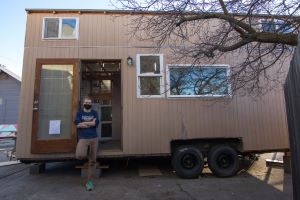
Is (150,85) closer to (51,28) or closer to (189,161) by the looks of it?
(189,161)

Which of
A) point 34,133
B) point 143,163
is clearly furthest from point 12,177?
point 143,163

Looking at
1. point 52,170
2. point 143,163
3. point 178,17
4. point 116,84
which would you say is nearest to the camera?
point 178,17

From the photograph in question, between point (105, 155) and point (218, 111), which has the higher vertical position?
point (218, 111)

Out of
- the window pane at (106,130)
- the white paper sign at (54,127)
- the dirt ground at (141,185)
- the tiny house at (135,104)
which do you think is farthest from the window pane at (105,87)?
the white paper sign at (54,127)

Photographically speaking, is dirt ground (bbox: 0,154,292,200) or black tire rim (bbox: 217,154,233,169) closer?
dirt ground (bbox: 0,154,292,200)

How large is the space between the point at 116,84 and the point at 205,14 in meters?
6.82

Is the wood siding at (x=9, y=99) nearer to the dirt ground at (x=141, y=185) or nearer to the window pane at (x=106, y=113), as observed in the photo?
the window pane at (x=106, y=113)

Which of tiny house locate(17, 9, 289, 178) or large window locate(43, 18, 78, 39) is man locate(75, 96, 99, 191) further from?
large window locate(43, 18, 78, 39)

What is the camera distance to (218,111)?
287 inches

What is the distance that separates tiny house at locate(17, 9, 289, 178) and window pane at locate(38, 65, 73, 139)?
23 millimetres

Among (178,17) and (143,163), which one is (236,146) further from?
(178,17)

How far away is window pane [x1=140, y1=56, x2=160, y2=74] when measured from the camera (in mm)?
7262

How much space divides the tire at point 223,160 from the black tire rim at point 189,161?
1.27 feet

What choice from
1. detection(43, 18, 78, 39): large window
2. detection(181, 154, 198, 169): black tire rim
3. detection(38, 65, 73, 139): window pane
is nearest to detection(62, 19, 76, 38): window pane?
detection(43, 18, 78, 39): large window
